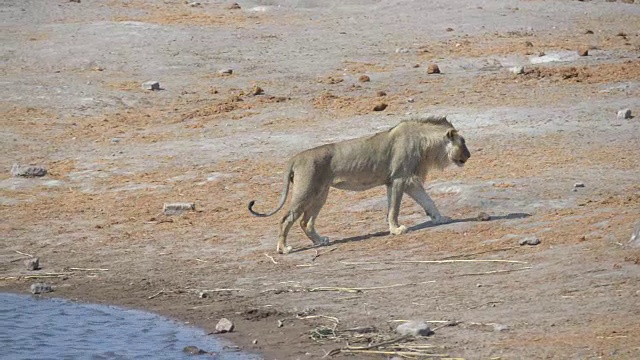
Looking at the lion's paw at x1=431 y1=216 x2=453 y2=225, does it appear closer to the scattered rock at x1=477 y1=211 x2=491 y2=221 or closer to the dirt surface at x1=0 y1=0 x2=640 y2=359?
the dirt surface at x1=0 y1=0 x2=640 y2=359

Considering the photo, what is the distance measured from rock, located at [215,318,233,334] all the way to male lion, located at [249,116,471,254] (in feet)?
7.32

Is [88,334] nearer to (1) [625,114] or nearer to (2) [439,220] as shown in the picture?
(2) [439,220]

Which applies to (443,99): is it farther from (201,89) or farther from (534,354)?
(534,354)

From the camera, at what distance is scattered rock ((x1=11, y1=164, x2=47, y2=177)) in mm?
16938

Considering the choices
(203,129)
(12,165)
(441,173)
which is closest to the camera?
(441,173)

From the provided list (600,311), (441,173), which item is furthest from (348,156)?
(600,311)

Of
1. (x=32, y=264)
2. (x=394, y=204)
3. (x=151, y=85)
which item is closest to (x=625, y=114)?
Answer: (x=394, y=204)

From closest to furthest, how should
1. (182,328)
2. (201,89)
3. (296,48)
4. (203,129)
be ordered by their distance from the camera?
(182,328) < (203,129) < (201,89) < (296,48)

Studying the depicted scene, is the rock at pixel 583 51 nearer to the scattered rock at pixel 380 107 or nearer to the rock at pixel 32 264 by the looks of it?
the scattered rock at pixel 380 107

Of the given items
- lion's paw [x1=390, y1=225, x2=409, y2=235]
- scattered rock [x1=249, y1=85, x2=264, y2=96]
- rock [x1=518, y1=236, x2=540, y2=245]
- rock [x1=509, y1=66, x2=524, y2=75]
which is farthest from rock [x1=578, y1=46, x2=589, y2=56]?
rock [x1=518, y1=236, x2=540, y2=245]

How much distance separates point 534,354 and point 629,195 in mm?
5353

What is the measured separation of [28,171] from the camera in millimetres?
16953

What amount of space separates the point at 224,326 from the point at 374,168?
316 cm

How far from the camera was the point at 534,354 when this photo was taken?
8.72 meters
